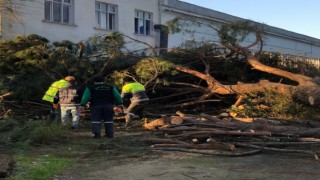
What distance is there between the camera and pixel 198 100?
15039 mm

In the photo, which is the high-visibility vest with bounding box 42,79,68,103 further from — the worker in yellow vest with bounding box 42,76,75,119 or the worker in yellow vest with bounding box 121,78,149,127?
the worker in yellow vest with bounding box 121,78,149,127

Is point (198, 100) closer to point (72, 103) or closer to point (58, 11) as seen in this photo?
point (72, 103)

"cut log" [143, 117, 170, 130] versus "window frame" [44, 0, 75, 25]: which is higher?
"window frame" [44, 0, 75, 25]

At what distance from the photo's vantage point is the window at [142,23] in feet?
91.2

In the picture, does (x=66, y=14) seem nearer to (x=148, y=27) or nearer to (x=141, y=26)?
(x=141, y=26)

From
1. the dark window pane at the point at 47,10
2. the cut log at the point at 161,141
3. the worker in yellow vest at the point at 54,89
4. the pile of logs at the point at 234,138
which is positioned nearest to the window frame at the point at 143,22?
the dark window pane at the point at 47,10

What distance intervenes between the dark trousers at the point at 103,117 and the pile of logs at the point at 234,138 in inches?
59.1

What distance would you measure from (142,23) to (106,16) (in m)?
3.02

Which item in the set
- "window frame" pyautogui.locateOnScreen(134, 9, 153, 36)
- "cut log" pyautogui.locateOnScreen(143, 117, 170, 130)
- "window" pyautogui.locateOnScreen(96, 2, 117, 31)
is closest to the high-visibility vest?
"cut log" pyautogui.locateOnScreen(143, 117, 170, 130)

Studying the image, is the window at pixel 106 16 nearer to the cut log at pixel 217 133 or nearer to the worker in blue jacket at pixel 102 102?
the worker in blue jacket at pixel 102 102

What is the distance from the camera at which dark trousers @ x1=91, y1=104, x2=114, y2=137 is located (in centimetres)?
1137

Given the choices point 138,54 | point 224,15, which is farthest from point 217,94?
point 224,15

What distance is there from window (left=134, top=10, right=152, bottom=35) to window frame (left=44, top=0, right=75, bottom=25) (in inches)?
202

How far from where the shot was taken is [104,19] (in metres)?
25.6
